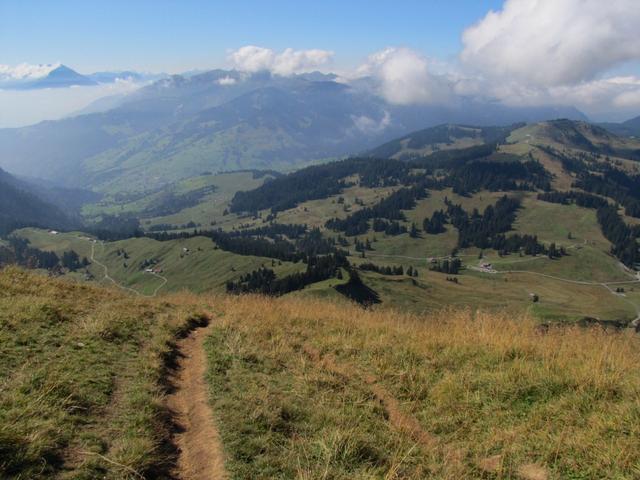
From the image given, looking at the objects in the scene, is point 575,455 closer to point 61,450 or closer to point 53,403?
point 61,450

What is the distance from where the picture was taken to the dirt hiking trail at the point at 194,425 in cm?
685

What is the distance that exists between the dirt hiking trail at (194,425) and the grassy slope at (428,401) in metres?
0.25

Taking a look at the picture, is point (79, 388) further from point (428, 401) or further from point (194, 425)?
point (428, 401)

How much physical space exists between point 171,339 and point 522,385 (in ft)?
33.5

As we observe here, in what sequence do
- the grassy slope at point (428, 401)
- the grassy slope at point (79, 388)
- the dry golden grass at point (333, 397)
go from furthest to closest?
1. the grassy slope at point (428, 401)
2. the dry golden grass at point (333, 397)
3. the grassy slope at point (79, 388)

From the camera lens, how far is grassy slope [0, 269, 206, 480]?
6.29m

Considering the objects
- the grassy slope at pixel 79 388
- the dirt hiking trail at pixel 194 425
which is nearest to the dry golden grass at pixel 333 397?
the grassy slope at pixel 79 388

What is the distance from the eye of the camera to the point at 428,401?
379 inches

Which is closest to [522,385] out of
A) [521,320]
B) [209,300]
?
[521,320]

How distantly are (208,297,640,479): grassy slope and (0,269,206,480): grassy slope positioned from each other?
4.97 ft

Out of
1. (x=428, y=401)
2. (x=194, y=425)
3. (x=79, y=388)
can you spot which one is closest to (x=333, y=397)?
(x=428, y=401)

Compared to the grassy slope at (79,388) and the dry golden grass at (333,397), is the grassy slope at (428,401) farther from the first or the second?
the grassy slope at (79,388)

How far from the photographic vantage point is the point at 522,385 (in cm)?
932

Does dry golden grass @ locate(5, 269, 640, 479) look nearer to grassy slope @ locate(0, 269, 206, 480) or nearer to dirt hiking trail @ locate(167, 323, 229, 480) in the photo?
grassy slope @ locate(0, 269, 206, 480)
